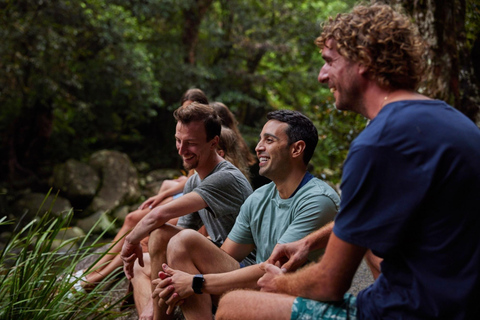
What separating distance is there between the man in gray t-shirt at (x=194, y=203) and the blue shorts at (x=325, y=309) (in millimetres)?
1178

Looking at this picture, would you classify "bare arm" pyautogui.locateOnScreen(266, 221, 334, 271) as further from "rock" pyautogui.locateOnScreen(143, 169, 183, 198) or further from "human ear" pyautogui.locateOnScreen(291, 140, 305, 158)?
"rock" pyautogui.locateOnScreen(143, 169, 183, 198)

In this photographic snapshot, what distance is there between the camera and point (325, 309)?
158 centimetres

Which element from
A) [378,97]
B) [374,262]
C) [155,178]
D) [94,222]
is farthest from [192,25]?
[378,97]

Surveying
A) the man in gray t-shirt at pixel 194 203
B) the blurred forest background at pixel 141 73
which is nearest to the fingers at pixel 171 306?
the man in gray t-shirt at pixel 194 203

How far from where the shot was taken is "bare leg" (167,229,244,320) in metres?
2.44

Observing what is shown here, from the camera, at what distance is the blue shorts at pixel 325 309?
157 centimetres

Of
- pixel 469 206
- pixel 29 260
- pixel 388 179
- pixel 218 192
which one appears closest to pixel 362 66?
pixel 388 179

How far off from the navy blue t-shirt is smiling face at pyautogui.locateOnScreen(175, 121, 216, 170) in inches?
66.3

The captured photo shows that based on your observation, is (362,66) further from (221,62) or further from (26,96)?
(221,62)

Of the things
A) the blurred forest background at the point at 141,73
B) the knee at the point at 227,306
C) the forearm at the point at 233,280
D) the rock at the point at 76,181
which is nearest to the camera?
the knee at the point at 227,306

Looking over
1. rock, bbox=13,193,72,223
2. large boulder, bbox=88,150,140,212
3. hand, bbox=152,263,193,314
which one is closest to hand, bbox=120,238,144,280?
hand, bbox=152,263,193,314

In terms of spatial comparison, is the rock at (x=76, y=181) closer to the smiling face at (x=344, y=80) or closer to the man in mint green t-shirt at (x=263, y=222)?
the man in mint green t-shirt at (x=263, y=222)

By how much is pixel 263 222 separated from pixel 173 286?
0.55 meters

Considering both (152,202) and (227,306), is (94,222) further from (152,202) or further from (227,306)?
(227,306)
